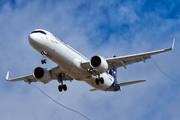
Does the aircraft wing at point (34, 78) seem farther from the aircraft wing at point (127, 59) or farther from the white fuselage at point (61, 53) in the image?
the aircraft wing at point (127, 59)

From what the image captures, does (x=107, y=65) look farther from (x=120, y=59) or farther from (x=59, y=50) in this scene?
(x=59, y=50)

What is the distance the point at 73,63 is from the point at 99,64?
2.82 m

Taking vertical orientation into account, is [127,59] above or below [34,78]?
above

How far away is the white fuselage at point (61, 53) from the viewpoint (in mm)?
36031

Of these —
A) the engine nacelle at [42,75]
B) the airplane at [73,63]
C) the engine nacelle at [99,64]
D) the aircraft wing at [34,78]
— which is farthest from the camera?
the aircraft wing at [34,78]

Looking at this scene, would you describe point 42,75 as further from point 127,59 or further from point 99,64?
point 127,59

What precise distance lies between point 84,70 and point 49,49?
198 inches

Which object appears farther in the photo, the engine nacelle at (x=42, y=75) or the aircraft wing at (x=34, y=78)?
the aircraft wing at (x=34, y=78)

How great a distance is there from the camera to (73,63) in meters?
38.0

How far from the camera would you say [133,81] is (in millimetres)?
44562

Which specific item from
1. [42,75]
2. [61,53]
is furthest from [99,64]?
[42,75]

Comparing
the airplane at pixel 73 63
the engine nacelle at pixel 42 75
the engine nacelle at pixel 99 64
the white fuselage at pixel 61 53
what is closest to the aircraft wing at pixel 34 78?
the airplane at pixel 73 63

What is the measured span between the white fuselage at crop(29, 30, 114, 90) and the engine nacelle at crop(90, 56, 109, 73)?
118 centimetres

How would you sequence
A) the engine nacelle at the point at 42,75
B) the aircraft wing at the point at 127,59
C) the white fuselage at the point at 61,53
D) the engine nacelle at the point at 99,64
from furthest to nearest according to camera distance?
the engine nacelle at the point at 42,75, the aircraft wing at the point at 127,59, the engine nacelle at the point at 99,64, the white fuselage at the point at 61,53
